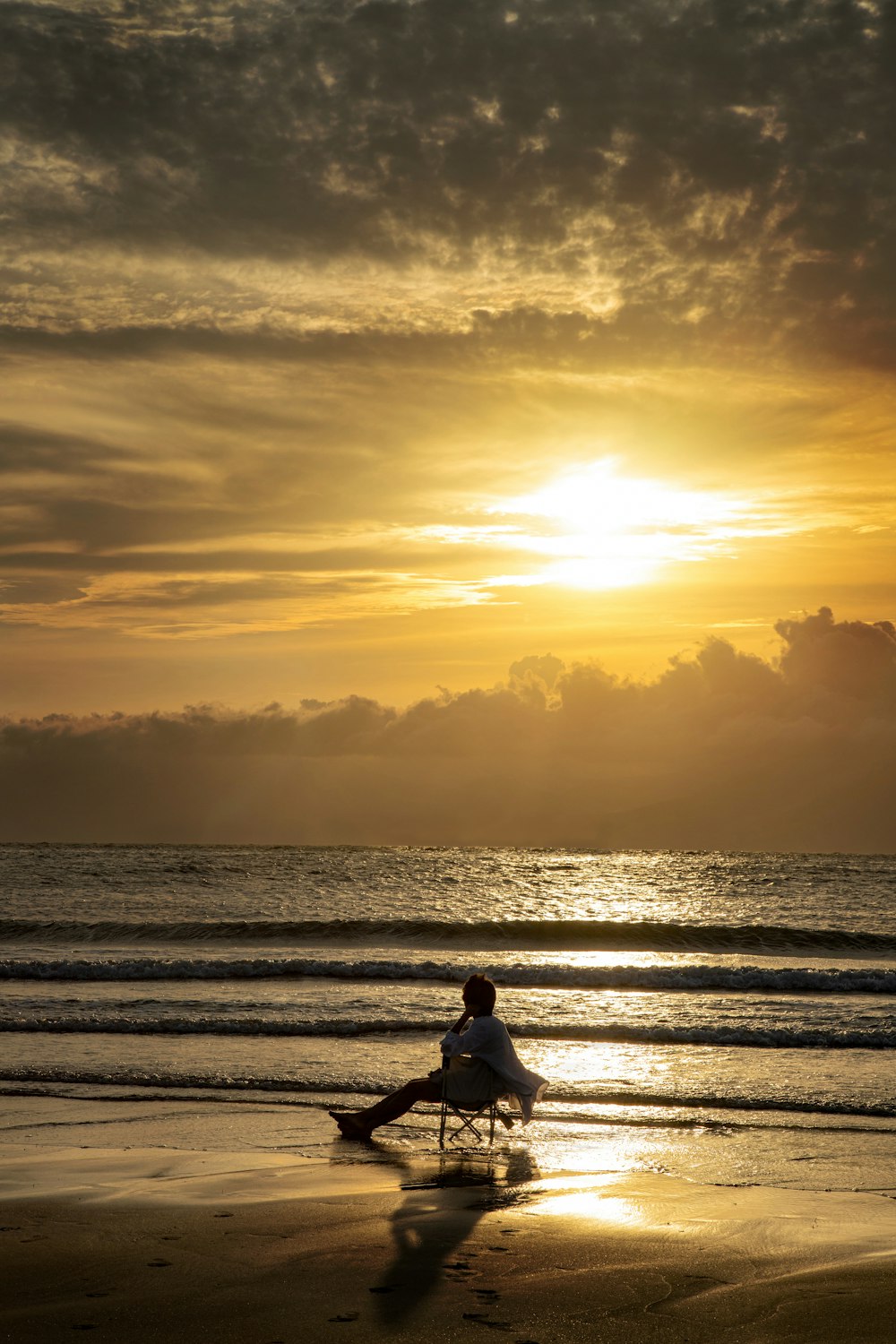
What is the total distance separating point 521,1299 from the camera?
5633 millimetres

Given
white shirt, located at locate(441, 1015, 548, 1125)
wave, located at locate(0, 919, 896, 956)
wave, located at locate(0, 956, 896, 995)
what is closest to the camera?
white shirt, located at locate(441, 1015, 548, 1125)

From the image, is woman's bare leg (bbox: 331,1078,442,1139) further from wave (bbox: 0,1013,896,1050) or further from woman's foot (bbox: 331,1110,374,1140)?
wave (bbox: 0,1013,896,1050)

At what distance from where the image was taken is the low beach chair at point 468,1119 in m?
9.45

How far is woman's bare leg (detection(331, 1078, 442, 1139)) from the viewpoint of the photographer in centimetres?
960

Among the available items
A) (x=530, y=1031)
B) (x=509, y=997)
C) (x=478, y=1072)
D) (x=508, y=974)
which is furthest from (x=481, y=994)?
(x=508, y=974)

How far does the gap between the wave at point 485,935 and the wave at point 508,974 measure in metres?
6.36

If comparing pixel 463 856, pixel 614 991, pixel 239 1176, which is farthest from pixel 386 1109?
pixel 463 856

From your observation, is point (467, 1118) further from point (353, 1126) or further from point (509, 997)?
point (509, 997)

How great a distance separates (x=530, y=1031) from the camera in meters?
15.8

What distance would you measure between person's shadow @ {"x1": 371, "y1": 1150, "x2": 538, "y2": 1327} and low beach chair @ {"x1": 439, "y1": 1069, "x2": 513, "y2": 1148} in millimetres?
366

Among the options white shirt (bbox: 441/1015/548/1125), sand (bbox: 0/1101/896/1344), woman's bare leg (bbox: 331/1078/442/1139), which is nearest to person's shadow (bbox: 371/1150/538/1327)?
sand (bbox: 0/1101/896/1344)

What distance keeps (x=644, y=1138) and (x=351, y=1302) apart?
16.3ft

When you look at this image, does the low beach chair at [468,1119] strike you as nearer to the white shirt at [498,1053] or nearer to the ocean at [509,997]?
the white shirt at [498,1053]

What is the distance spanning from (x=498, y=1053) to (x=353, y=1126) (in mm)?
1420
